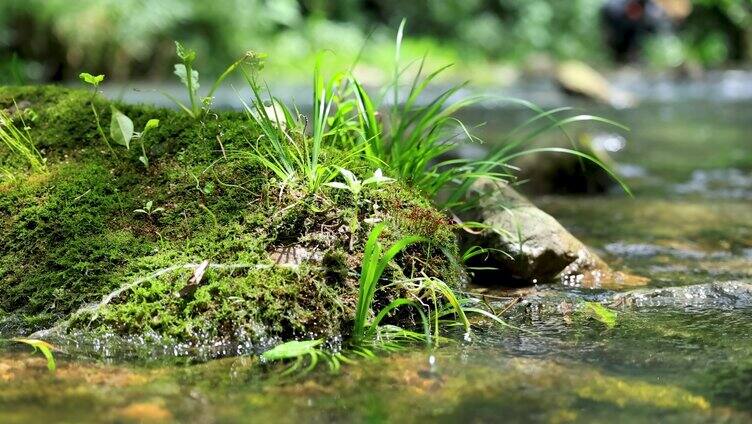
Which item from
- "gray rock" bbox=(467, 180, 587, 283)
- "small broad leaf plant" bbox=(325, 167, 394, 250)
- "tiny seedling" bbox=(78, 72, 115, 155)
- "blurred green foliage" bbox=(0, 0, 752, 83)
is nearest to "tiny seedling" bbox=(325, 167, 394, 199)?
"small broad leaf plant" bbox=(325, 167, 394, 250)

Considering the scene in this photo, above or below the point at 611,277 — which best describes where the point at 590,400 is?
below

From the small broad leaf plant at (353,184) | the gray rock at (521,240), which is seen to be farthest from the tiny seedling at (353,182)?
the gray rock at (521,240)

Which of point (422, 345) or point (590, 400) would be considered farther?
point (422, 345)

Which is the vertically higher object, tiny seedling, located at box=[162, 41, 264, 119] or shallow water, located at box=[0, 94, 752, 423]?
tiny seedling, located at box=[162, 41, 264, 119]

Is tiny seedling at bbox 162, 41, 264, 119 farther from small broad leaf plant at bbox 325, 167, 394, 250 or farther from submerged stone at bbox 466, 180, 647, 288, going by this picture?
submerged stone at bbox 466, 180, 647, 288

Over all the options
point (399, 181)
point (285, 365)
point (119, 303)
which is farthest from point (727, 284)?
point (119, 303)

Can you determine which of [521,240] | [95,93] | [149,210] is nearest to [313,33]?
[95,93]

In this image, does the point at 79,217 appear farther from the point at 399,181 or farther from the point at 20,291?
the point at 399,181
